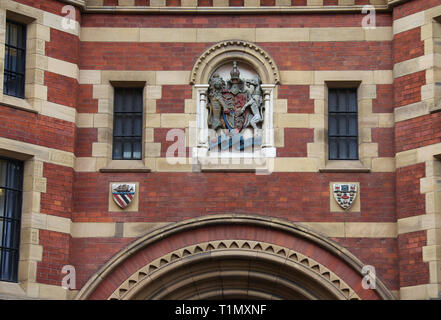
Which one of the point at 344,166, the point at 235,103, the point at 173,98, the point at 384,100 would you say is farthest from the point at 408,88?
the point at 173,98

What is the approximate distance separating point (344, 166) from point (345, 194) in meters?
0.58

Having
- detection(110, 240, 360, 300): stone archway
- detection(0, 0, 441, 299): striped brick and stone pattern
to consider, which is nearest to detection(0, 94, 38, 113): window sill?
detection(0, 0, 441, 299): striped brick and stone pattern

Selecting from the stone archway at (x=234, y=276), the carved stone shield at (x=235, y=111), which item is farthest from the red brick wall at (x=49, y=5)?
the stone archway at (x=234, y=276)

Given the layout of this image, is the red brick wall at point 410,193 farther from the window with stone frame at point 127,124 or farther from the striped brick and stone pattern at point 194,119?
the window with stone frame at point 127,124

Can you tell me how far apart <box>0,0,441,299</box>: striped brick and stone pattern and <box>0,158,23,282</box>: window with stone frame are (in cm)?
21

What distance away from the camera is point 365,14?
80.4 ft

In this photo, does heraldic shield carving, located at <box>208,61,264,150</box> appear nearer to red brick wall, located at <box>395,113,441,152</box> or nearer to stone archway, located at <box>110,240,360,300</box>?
stone archway, located at <box>110,240,360,300</box>

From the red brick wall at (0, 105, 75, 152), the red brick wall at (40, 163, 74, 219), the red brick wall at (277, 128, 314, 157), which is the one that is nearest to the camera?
the red brick wall at (0, 105, 75, 152)

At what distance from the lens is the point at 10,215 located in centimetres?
2300

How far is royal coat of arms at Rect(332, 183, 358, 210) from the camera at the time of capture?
2348 cm

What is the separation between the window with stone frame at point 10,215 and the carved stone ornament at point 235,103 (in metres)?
3.80
